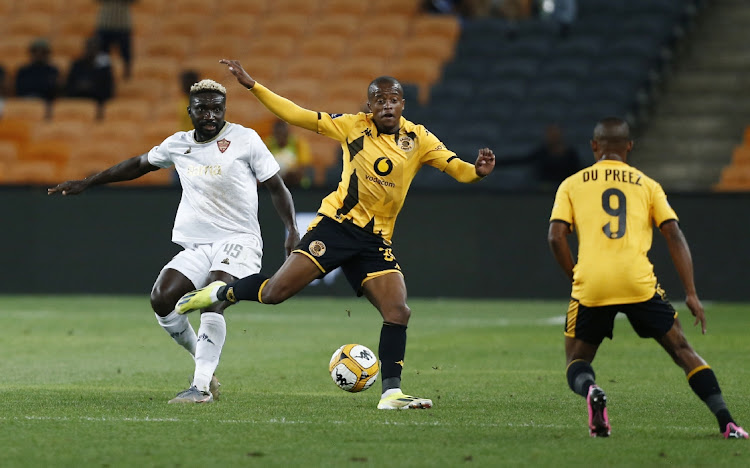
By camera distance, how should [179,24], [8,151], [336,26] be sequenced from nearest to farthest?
[8,151] → [336,26] → [179,24]

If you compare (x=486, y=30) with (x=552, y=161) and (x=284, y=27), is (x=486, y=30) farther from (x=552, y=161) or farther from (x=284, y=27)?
(x=552, y=161)

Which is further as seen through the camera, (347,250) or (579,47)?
(579,47)

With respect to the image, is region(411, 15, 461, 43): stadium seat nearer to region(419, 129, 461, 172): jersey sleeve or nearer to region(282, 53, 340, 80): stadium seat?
region(282, 53, 340, 80): stadium seat

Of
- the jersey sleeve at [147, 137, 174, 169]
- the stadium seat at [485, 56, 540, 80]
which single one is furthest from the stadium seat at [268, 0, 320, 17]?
the jersey sleeve at [147, 137, 174, 169]

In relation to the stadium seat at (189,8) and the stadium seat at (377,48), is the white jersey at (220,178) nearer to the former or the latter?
the stadium seat at (377,48)

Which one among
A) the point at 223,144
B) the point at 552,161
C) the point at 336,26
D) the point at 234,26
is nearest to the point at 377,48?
the point at 336,26

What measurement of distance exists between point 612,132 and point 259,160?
2710 mm

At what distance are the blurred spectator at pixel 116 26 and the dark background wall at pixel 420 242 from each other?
4649 mm

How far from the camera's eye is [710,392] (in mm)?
6504

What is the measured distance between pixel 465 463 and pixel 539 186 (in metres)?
12.4

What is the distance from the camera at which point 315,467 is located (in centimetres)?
573

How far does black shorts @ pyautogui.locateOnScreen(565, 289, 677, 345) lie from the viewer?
6.54 m

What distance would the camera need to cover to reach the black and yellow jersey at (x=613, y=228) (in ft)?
21.3

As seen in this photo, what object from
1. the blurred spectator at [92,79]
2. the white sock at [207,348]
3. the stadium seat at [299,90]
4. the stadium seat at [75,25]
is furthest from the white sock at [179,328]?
the stadium seat at [75,25]
